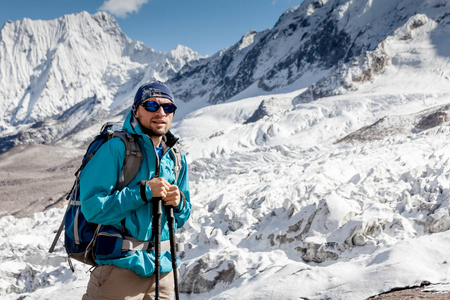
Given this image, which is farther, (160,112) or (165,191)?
(160,112)

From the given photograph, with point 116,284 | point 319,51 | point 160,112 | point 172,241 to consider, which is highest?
point 319,51

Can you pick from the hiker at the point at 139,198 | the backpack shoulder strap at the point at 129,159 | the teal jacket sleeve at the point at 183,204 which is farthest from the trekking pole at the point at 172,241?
the backpack shoulder strap at the point at 129,159

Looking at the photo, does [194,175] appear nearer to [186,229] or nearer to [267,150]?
[267,150]

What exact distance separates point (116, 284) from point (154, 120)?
1112mm

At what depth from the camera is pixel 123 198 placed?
2312 millimetres

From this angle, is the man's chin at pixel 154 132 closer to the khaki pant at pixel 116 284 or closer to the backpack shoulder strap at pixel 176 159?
the backpack shoulder strap at pixel 176 159

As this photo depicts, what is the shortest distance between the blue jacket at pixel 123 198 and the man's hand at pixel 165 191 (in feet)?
0.13

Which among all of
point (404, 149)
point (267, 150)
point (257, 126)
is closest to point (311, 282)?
Result: point (404, 149)

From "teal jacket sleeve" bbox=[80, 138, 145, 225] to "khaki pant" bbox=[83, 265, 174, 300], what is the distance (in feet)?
1.16

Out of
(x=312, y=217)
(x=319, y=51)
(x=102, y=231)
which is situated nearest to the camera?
(x=102, y=231)

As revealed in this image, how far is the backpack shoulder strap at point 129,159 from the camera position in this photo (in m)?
2.43

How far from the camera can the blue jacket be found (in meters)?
2.29

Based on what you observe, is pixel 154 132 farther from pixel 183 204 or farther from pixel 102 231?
pixel 102 231

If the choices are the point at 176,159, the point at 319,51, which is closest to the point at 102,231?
the point at 176,159
